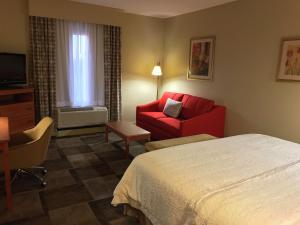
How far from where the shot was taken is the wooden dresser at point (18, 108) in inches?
154

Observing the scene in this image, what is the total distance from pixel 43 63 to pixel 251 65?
11.8 feet

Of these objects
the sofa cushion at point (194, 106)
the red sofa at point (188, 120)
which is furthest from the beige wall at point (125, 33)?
the sofa cushion at point (194, 106)

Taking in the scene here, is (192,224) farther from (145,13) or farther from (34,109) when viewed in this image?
(145,13)

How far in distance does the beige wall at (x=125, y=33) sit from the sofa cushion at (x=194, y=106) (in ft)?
4.19

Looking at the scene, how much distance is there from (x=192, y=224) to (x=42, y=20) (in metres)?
4.23

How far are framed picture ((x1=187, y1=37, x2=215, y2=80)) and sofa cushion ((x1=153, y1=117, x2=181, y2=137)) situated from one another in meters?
1.11

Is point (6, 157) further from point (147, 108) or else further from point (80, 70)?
point (147, 108)

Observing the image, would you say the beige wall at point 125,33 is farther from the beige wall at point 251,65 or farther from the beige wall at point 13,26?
the beige wall at point 251,65

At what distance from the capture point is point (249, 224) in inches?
46.8

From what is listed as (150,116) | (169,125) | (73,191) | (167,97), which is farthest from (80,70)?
(73,191)

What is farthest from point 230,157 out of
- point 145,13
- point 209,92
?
point 145,13

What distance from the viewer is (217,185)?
5.05ft

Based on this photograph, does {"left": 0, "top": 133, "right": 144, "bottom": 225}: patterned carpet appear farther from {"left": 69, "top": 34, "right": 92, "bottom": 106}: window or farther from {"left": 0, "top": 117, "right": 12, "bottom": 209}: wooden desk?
{"left": 69, "top": 34, "right": 92, "bottom": 106}: window

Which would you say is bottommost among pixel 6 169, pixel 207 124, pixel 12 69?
pixel 6 169
